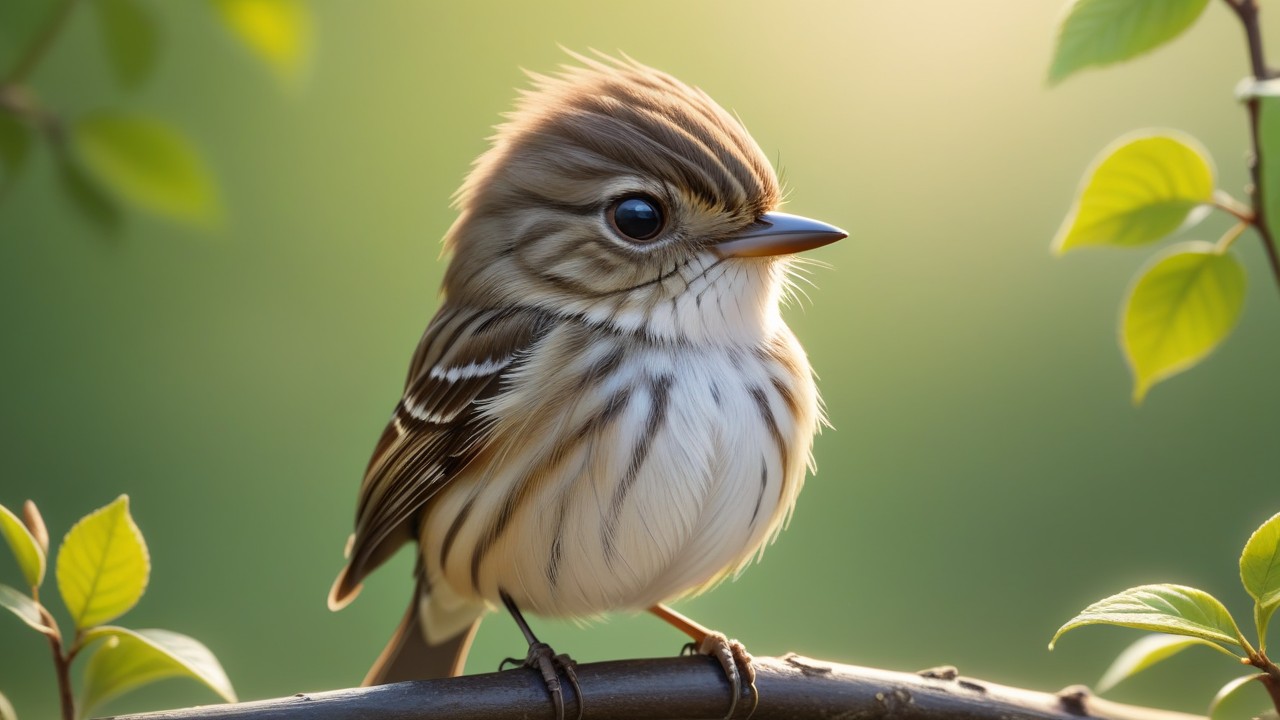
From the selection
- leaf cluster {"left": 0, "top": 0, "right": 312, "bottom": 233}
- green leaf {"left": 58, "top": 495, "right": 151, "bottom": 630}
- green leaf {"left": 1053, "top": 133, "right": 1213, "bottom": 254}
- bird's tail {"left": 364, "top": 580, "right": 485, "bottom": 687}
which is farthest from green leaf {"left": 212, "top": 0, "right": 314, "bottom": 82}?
bird's tail {"left": 364, "top": 580, "right": 485, "bottom": 687}

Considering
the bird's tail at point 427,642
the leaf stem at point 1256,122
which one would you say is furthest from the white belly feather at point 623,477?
the leaf stem at point 1256,122

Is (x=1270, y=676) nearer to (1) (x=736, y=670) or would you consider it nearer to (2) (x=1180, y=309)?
(2) (x=1180, y=309)

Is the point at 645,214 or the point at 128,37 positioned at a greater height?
the point at 128,37

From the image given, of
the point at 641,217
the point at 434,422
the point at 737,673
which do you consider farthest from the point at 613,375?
the point at 737,673

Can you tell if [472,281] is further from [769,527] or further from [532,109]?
[769,527]

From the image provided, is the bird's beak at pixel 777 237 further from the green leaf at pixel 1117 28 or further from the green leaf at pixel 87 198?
the green leaf at pixel 87 198

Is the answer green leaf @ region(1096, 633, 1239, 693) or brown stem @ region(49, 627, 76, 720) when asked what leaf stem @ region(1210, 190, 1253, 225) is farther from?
brown stem @ region(49, 627, 76, 720)
